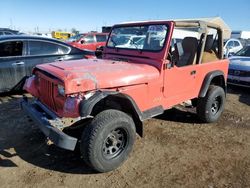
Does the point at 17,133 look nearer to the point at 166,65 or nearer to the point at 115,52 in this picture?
the point at 115,52

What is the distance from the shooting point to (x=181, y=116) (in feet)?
18.4

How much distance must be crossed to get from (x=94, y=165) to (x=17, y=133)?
79.7 inches

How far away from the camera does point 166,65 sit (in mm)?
3918

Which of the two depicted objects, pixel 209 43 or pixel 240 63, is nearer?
pixel 209 43

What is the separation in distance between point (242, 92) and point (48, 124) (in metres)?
6.73

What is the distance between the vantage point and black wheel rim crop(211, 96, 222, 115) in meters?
5.21

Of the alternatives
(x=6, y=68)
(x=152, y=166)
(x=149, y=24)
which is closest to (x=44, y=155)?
(x=152, y=166)

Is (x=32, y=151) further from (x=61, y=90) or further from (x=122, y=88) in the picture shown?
(x=122, y=88)

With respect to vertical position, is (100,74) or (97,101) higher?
(100,74)

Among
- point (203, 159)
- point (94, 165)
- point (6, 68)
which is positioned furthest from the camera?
point (6, 68)

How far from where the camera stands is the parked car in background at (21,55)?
6.11 m

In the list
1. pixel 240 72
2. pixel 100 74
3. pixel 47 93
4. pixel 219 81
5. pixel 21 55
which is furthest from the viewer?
pixel 240 72

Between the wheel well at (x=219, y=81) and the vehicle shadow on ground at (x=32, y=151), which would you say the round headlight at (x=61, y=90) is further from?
the wheel well at (x=219, y=81)

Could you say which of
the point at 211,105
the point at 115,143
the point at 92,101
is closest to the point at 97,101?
the point at 92,101
